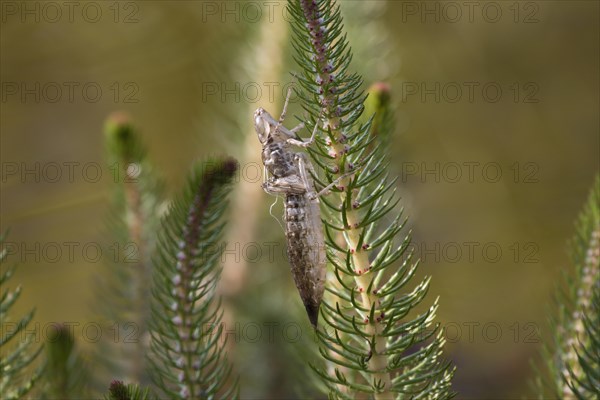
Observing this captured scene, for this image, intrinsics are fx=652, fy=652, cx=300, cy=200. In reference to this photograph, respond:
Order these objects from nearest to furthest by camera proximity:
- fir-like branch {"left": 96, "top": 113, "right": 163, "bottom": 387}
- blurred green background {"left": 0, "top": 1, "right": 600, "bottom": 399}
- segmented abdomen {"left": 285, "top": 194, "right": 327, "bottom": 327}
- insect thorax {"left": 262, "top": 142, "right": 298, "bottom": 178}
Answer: segmented abdomen {"left": 285, "top": 194, "right": 327, "bottom": 327} → insect thorax {"left": 262, "top": 142, "right": 298, "bottom": 178} → fir-like branch {"left": 96, "top": 113, "right": 163, "bottom": 387} → blurred green background {"left": 0, "top": 1, "right": 600, "bottom": 399}

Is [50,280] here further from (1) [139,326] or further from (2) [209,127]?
(1) [139,326]

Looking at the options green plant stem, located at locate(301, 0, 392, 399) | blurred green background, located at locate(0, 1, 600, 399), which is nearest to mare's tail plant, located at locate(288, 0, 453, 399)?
green plant stem, located at locate(301, 0, 392, 399)

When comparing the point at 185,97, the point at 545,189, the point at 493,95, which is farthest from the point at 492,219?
the point at 185,97

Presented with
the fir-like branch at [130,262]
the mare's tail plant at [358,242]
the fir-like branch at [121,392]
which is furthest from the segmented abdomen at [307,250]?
the fir-like branch at [130,262]

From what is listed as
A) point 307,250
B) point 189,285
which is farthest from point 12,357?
point 307,250

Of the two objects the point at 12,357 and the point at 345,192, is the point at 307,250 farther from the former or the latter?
the point at 12,357

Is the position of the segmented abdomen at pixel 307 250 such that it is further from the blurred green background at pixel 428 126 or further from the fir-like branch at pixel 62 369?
the blurred green background at pixel 428 126

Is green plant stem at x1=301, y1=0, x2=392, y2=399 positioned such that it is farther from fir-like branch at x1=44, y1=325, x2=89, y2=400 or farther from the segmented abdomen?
fir-like branch at x1=44, y1=325, x2=89, y2=400
